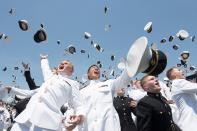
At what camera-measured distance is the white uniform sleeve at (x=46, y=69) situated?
845cm

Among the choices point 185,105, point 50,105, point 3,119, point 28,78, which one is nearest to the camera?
point 50,105

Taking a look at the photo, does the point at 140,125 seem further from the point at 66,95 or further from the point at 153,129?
the point at 66,95

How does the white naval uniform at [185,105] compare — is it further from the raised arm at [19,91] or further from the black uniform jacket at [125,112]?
the raised arm at [19,91]

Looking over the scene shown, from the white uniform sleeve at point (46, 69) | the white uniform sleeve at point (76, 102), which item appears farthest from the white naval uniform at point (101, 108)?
the white uniform sleeve at point (46, 69)

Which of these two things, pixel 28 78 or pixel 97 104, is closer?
pixel 97 104

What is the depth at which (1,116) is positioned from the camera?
2350cm

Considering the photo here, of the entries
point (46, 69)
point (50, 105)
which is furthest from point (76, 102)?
point (46, 69)

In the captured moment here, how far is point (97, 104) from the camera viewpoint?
8.45m

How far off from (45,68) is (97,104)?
1.19 meters

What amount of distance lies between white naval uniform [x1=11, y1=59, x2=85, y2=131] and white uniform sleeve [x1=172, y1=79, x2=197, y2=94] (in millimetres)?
2177

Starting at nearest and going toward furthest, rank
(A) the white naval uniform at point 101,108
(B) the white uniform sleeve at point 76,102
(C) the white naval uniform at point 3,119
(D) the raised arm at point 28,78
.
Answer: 1. (B) the white uniform sleeve at point 76,102
2. (A) the white naval uniform at point 101,108
3. (D) the raised arm at point 28,78
4. (C) the white naval uniform at point 3,119

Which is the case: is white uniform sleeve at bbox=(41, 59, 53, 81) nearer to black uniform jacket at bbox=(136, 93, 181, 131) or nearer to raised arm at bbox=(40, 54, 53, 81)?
raised arm at bbox=(40, 54, 53, 81)

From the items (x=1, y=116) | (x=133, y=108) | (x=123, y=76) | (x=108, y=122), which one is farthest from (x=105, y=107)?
(x=1, y=116)

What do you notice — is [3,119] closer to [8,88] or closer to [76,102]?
[8,88]
